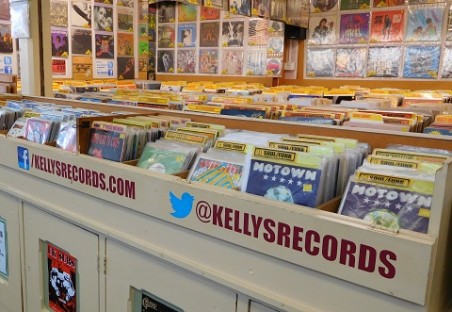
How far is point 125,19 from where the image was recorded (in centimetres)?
755

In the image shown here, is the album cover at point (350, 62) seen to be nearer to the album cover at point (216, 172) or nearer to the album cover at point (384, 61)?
the album cover at point (384, 61)

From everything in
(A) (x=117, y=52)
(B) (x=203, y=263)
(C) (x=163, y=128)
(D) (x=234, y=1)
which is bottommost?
(B) (x=203, y=263)

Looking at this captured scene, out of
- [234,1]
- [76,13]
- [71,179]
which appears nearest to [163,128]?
[71,179]

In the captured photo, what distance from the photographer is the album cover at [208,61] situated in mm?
7344

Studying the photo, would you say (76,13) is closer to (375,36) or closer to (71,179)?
(375,36)

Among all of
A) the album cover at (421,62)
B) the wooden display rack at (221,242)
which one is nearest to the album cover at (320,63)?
the album cover at (421,62)

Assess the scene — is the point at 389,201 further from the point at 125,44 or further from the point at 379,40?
the point at 125,44

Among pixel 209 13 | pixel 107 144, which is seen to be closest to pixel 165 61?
pixel 209 13

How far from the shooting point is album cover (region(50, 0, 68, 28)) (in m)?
6.39

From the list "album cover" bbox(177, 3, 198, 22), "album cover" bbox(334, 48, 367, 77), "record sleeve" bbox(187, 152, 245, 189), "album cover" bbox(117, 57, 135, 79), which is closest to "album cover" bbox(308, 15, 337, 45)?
"album cover" bbox(334, 48, 367, 77)

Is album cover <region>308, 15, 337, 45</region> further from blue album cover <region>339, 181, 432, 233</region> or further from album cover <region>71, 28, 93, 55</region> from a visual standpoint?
blue album cover <region>339, 181, 432, 233</region>

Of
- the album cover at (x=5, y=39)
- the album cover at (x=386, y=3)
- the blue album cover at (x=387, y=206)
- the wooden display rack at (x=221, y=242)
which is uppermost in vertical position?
the album cover at (x=386, y=3)

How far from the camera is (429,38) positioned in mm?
5551

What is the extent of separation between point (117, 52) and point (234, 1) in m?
3.17
